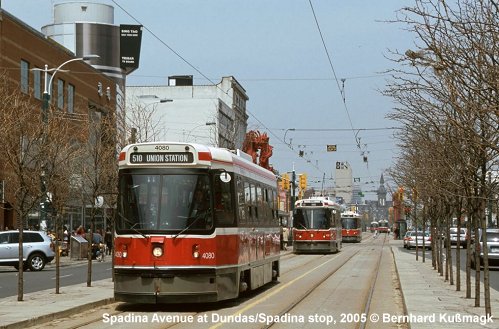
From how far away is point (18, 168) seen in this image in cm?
1927

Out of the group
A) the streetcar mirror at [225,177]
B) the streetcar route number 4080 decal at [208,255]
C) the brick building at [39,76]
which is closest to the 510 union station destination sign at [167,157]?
the streetcar mirror at [225,177]

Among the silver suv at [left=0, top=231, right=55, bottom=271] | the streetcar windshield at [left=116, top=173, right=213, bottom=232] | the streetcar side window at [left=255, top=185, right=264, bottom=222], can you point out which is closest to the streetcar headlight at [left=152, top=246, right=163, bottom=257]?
the streetcar windshield at [left=116, top=173, right=213, bottom=232]

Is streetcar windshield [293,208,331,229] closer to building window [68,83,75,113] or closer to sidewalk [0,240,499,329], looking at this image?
building window [68,83,75,113]

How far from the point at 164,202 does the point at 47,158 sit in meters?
6.52

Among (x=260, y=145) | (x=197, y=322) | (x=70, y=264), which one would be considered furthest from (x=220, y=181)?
(x=260, y=145)

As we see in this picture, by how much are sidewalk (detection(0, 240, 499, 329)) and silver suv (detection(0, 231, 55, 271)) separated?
11.4m

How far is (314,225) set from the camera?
5184 cm

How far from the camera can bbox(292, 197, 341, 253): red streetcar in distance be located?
51.7 metres

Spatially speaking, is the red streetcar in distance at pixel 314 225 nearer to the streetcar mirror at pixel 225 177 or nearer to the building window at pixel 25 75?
the building window at pixel 25 75

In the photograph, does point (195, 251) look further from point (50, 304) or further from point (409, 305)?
point (409, 305)

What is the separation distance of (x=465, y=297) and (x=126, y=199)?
7.76 meters

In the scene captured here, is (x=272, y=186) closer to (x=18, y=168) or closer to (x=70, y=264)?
(x=18, y=168)

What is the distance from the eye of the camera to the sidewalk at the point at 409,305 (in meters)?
14.7

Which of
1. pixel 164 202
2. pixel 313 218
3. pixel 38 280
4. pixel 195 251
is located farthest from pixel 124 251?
pixel 313 218
